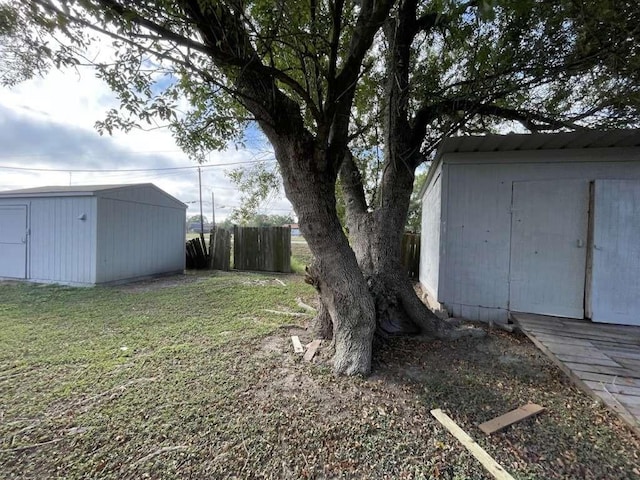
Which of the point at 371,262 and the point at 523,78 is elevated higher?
the point at 523,78

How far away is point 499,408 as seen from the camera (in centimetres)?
203

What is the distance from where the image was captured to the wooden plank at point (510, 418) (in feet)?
5.89

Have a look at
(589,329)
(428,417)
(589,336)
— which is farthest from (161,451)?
(589,329)

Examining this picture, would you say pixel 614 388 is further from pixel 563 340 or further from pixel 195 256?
pixel 195 256

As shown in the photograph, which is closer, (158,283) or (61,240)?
(61,240)

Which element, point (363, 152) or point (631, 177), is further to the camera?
point (363, 152)

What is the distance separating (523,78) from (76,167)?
24.1m

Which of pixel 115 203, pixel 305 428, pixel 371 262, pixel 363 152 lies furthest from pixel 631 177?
pixel 115 203

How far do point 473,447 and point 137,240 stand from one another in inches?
317

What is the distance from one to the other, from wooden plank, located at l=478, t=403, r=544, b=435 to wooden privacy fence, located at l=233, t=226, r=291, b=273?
7.09m

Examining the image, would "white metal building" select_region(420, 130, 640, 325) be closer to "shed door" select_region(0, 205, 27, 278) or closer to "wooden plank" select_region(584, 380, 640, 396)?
"wooden plank" select_region(584, 380, 640, 396)

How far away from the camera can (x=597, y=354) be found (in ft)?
8.22

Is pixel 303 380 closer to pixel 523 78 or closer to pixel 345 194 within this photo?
pixel 345 194

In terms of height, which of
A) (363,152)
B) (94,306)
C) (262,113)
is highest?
(363,152)
